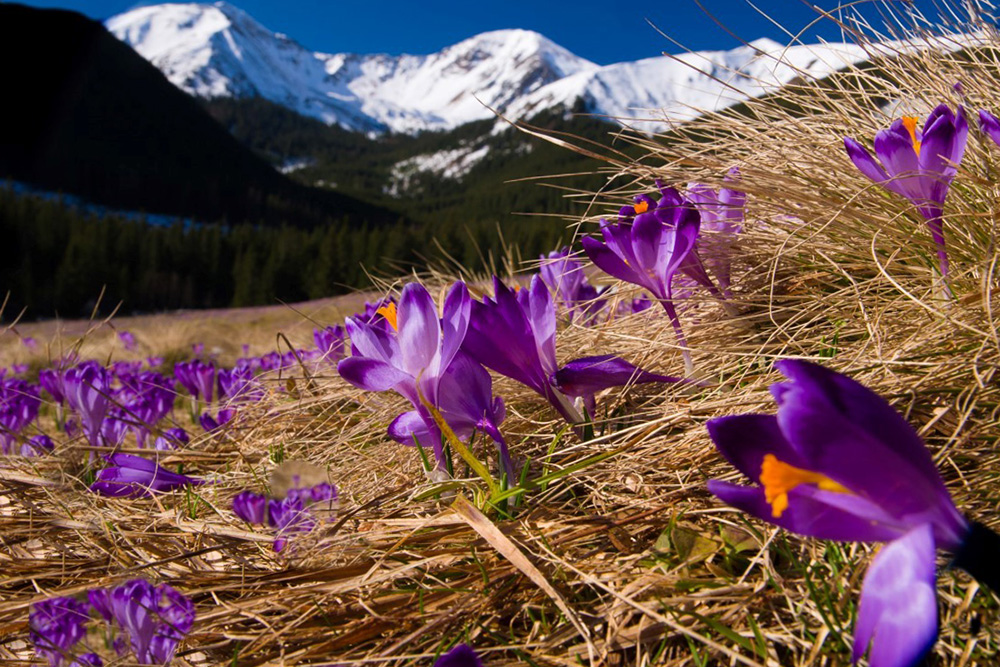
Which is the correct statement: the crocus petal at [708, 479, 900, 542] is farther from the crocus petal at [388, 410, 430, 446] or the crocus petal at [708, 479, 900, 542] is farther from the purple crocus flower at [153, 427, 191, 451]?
the purple crocus flower at [153, 427, 191, 451]

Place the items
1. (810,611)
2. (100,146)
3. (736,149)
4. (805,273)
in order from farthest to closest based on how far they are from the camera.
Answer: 1. (100,146)
2. (736,149)
3. (805,273)
4. (810,611)

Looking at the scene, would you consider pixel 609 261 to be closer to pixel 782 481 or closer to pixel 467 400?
pixel 467 400

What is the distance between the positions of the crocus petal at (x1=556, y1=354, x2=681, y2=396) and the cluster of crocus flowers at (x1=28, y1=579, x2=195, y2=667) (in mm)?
615

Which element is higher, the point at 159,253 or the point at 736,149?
the point at 736,149

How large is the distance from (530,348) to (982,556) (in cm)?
62

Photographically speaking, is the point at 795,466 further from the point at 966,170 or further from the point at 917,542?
the point at 966,170

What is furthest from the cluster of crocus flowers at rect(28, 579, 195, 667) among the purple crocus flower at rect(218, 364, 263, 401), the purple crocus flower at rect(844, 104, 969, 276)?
the purple crocus flower at rect(844, 104, 969, 276)

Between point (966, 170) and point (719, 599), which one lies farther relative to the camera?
point (966, 170)

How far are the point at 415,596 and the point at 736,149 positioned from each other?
152 centimetres

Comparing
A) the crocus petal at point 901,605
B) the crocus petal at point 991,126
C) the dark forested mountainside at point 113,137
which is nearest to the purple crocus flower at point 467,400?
the crocus petal at point 901,605

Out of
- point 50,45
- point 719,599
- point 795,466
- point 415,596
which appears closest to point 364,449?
point 415,596

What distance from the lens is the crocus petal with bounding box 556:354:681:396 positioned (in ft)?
3.38

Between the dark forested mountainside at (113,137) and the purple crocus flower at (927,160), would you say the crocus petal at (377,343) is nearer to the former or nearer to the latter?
the purple crocus flower at (927,160)

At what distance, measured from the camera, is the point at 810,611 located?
69cm
